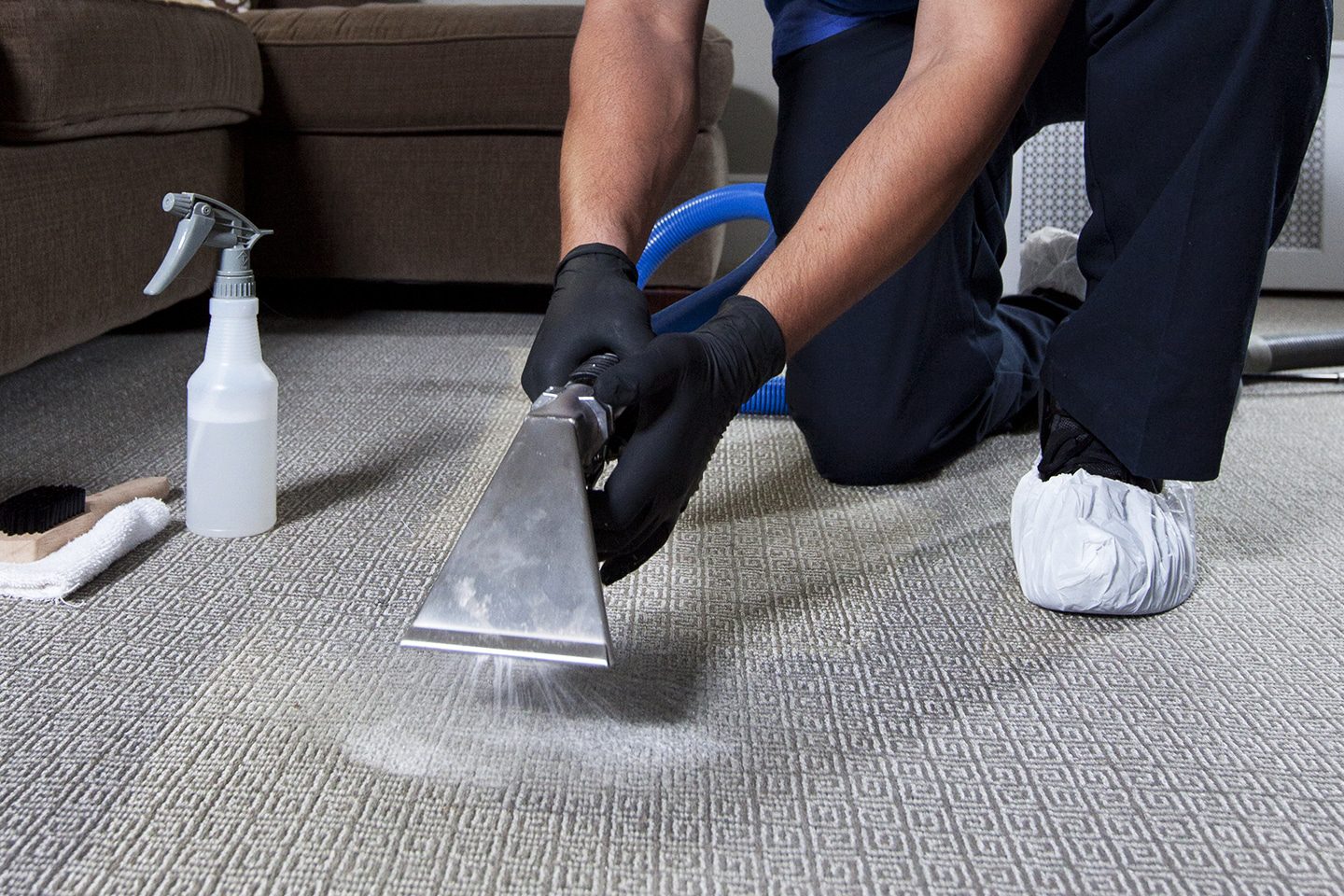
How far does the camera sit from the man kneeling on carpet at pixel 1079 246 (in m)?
0.70

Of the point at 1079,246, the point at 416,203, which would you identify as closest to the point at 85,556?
the point at 1079,246

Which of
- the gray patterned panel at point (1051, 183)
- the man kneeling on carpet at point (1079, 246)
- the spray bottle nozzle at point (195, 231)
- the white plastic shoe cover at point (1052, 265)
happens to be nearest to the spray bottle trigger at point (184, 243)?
the spray bottle nozzle at point (195, 231)

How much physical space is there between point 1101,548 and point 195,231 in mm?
661

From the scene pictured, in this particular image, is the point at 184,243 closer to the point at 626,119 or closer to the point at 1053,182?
the point at 626,119

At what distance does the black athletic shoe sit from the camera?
862mm

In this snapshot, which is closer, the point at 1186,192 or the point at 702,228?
the point at 1186,192

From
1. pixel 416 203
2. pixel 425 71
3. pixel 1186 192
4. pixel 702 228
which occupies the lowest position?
pixel 416 203

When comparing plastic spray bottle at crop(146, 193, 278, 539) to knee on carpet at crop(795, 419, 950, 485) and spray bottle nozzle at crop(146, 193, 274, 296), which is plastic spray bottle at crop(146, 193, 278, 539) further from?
knee on carpet at crop(795, 419, 950, 485)

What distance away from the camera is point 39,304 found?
46.6 inches

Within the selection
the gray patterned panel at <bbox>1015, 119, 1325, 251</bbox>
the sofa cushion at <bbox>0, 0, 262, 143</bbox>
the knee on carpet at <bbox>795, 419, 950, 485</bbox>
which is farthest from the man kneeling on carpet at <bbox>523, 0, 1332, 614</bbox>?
the gray patterned panel at <bbox>1015, 119, 1325, 251</bbox>

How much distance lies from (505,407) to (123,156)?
1.80 ft

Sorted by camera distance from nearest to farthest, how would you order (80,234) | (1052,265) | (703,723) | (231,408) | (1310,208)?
1. (703,723)
2. (231,408)
3. (80,234)
4. (1052,265)
5. (1310,208)

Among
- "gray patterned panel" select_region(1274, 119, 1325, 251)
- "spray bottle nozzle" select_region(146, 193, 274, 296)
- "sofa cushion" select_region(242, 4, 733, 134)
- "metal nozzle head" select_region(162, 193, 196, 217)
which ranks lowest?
"gray patterned panel" select_region(1274, 119, 1325, 251)

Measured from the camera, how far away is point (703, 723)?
2.01 ft
